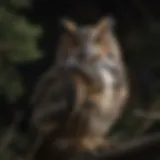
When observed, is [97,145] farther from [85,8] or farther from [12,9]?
[85,8]

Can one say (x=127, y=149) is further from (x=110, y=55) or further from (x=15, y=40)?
(x=15, y=40)

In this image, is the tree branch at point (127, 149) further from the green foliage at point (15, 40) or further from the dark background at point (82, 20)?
the dark background at point (82, 20)

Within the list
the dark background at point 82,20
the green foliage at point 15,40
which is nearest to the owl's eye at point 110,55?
the green foliage at point 15,40

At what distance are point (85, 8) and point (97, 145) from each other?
90 cm

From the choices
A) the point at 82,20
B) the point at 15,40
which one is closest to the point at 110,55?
the point at 15,40

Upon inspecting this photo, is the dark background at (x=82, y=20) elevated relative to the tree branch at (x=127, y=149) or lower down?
elevated

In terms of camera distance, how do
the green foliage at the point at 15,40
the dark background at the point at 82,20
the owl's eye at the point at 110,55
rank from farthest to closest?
1. the dark background at the point at 82,20
2. the green foliage at the point at 15,40
3. the owl's eye at the point at 110,55

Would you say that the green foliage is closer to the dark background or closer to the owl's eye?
the owl's eye

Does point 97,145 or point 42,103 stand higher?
point 42,103

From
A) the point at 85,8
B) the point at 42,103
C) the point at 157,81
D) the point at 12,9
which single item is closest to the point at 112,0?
the point at 85,8

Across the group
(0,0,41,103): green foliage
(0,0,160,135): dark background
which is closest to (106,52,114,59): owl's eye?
(0,0,41,103): green foliage

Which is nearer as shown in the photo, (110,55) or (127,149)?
(127,149)

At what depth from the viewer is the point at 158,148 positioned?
1.06m

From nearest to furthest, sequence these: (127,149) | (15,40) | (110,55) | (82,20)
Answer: (127,149) < (110,55) < (15,40) < (82,20)
